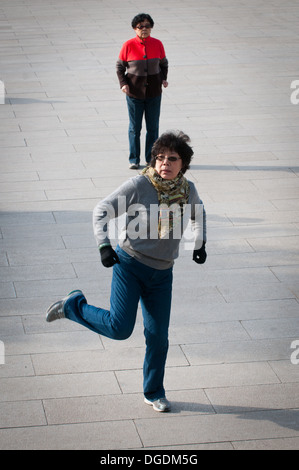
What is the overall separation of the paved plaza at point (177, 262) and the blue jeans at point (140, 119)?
1.07 feet

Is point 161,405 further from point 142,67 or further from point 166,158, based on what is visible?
point 142,67

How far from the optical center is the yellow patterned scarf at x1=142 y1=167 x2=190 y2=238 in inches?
175

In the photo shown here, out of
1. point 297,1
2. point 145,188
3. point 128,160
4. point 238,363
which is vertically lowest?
point 297,1

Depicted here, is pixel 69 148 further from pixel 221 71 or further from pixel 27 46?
pixel 27 46

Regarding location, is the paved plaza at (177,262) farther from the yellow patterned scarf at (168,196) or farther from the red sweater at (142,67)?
the yellow patterned scarf at (168,196)

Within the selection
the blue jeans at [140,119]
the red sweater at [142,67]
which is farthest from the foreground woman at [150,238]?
the blue jeans at [140,119]

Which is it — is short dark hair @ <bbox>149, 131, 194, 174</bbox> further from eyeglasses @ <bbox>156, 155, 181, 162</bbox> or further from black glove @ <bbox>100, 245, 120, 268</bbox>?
black glove @ <bbox>100, 245, 120, 268</bbox>

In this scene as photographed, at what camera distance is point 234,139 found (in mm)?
10719

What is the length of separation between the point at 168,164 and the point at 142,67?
4.89 metres

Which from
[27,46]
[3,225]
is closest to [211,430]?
[3,225]

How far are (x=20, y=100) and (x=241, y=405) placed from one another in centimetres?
871

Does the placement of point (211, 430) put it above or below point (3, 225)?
above

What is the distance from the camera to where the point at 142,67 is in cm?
909

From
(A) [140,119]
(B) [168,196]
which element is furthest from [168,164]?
(A) [140,119]
